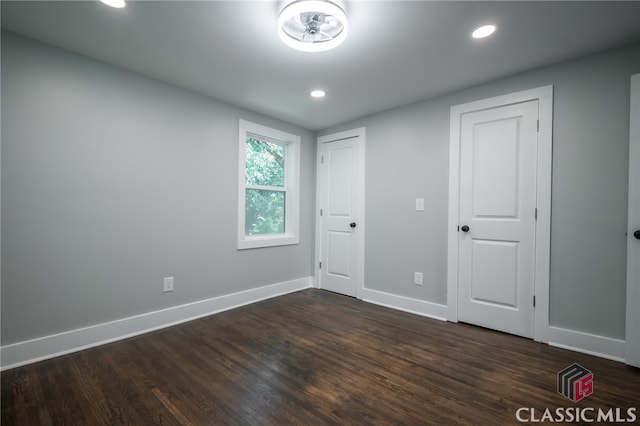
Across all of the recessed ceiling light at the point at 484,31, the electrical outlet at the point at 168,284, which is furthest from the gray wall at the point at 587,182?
the electrical outlet at the point at 168,284

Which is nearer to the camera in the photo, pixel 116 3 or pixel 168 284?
pixel 116 3

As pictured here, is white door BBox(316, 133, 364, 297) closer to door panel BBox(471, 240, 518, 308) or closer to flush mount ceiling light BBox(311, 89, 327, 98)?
flush mount ceiling light BBox(311, 89, 327, 98)

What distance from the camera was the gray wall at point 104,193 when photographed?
2025mm

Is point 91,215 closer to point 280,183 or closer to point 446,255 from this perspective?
point 280,183

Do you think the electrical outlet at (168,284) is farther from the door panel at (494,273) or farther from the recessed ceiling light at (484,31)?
the recessed ceiling light at (484,31)

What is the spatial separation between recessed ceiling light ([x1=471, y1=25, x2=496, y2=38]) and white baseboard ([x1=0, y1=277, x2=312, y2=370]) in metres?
3.28

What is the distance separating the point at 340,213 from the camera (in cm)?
393

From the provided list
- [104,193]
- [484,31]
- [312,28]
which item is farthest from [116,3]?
[484,31]

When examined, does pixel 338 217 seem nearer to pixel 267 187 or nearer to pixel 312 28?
pixel 267 187

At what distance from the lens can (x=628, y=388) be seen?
1.77 metres

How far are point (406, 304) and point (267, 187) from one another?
225 centimetres

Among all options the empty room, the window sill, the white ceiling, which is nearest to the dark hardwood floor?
Result: the empty room

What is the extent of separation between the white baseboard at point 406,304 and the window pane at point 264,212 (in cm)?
149

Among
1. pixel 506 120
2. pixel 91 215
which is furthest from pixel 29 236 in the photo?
pixel 506 120
